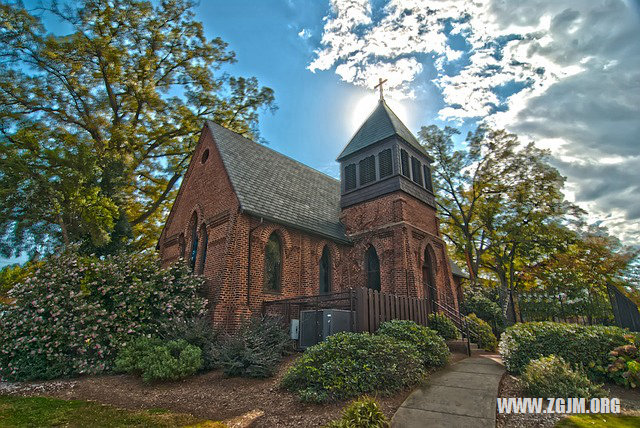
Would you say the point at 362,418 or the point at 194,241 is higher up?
the point at 194,241

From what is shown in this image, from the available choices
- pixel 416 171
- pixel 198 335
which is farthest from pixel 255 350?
pixel 416 171

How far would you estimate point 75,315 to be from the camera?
934 cm

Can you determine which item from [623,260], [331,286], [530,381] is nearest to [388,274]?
[331,286]

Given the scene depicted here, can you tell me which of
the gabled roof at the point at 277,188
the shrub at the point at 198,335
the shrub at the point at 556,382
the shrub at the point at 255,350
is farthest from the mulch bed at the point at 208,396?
the gabled roof at the point at 277,188

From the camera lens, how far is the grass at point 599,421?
15.6 ft

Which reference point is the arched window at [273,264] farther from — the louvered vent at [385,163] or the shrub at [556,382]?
the shrub at [556,382]

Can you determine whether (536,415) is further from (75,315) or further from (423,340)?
(75,315)

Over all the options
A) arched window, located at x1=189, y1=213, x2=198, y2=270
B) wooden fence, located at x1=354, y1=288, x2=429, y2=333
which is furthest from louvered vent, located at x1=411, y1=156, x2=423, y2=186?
arched window, located at x1=189, y1=213, x2=198, y2=270

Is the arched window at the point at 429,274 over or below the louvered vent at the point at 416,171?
below

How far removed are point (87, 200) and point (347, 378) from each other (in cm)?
1279

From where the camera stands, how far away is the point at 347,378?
20.6 feet

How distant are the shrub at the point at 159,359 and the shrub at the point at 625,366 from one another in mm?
9369

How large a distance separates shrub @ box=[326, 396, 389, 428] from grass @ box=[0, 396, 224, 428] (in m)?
2.19

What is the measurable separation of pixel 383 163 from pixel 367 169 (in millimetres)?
1015
